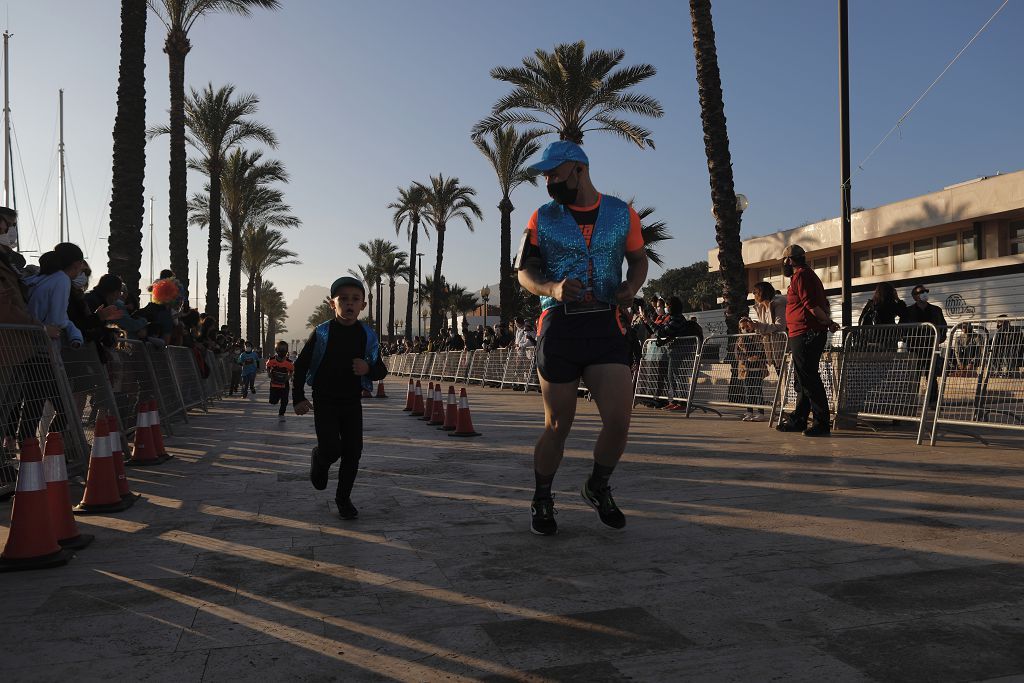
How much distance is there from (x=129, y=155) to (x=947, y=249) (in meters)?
36.2

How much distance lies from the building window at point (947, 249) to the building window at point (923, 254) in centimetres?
36

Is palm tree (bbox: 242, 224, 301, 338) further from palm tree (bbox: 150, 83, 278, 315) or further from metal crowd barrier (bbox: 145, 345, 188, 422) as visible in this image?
metal crowd barrier (bbox: 145, 345, 188, 422)

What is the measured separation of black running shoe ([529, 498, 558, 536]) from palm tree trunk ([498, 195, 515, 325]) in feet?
83.1

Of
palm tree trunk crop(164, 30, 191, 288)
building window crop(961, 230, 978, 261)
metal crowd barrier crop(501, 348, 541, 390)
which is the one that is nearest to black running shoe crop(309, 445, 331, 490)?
metal crowd barrier crop(501, 348, 541, 390)

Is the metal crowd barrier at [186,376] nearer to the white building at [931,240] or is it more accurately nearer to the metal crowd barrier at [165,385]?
the metal crowd barrier at [165,385]

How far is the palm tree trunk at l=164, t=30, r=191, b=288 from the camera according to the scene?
22.7 metres

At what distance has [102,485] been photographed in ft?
17.3

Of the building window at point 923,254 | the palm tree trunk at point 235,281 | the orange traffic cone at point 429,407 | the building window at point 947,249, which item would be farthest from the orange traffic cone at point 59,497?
the building window at point 923,254

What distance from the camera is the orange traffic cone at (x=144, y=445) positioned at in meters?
7.50

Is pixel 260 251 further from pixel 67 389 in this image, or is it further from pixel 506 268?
pixel 67 389

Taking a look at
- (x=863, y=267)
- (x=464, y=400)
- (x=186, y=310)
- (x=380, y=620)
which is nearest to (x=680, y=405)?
(x=464, y=400)

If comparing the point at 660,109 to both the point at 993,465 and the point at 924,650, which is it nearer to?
the point at 993,465

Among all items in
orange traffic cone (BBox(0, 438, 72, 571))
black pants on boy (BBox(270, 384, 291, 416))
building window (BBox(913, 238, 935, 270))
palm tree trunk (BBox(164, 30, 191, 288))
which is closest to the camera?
orange traffic cone (BBox(0, 438, 72, 571))

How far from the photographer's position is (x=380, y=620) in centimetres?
300
